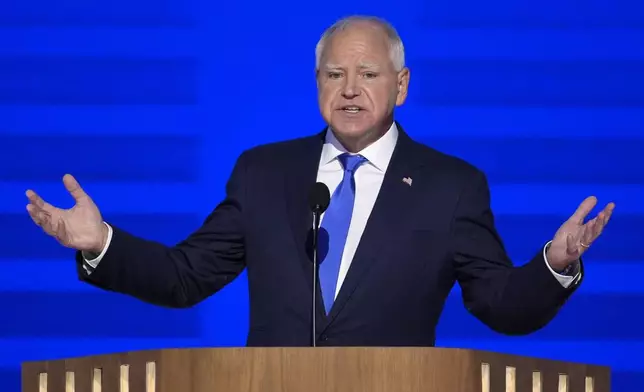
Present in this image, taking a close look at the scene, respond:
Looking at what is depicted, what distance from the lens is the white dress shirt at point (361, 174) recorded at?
8.85ft

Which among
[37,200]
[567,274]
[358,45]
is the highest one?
[358,45]

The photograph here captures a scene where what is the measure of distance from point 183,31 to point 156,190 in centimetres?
44

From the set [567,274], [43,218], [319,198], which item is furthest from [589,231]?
[43,218]

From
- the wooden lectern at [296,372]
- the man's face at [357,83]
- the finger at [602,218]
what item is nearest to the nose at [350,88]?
the man's face at [357,83]

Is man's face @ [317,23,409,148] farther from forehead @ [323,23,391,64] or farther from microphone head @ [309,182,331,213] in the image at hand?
microphone head @ [309,182,331,213]

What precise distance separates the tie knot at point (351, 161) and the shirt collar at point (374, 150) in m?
0.01

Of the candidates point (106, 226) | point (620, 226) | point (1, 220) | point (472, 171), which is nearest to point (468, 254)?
point (472, 171)

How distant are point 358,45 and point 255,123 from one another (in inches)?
30.7

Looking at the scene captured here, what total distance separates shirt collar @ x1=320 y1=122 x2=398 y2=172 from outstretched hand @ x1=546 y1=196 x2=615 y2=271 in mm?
504

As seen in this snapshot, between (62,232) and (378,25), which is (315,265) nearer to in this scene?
(62,232)

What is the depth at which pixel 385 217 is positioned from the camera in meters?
2.68

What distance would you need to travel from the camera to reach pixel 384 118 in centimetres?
A: 279

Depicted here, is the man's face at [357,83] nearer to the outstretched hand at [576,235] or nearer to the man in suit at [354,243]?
the man in suit at [354,243]

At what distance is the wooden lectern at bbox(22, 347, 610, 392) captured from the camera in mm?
2021
